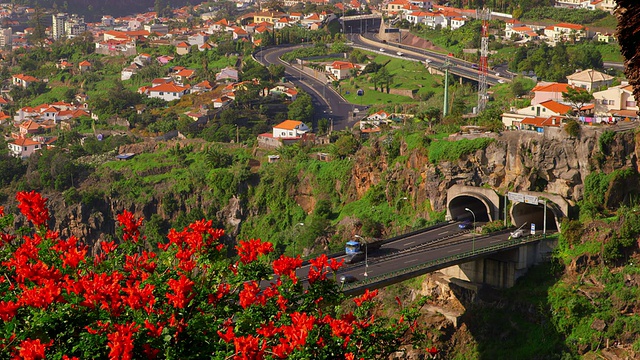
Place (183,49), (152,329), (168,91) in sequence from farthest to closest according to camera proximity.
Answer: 1. (183,49)
2. (168,91)
3. (152,329)

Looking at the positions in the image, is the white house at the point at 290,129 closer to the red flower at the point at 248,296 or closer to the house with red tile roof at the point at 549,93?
the house with red tile roof at the point at 549,93

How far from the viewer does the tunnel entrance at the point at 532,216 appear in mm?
46016

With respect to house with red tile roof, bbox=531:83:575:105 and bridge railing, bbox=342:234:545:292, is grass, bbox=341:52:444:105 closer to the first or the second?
house with red tile roof, bbox=531:83:575:105

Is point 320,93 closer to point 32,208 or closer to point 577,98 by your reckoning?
point 577,98

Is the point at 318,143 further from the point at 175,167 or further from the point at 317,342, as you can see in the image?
the point at 317,342

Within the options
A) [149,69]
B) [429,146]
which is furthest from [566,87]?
[149,69]

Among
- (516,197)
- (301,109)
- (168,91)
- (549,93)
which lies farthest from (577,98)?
(168,91)

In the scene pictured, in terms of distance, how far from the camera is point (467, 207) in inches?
1949

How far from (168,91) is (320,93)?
1435cm

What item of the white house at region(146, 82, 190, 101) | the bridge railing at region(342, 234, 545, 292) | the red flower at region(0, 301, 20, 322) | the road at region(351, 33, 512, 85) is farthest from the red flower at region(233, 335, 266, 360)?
the white house at region(146, 82, 190, 101)

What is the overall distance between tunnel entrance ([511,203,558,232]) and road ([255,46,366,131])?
30645 millimetres

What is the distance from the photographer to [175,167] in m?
69.8

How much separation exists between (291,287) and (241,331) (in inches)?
84.2

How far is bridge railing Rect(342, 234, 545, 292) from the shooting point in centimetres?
3762
